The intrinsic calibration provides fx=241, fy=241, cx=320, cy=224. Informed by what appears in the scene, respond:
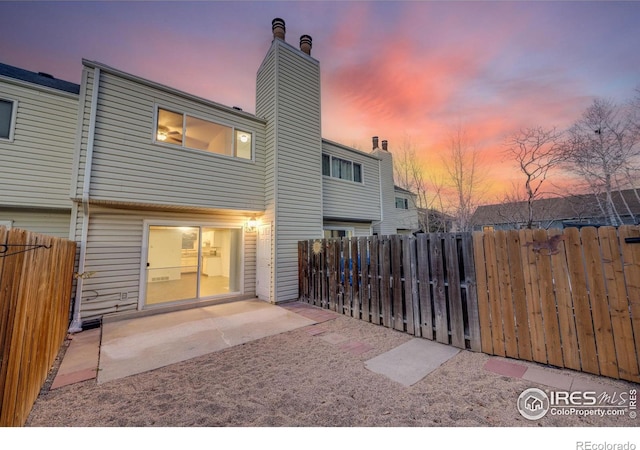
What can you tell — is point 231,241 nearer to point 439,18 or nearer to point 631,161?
point 439,18

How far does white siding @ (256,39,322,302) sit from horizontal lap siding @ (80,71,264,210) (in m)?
1.04

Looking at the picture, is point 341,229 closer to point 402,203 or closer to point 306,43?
point 306,43

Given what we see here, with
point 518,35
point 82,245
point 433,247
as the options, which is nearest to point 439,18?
point 518,35

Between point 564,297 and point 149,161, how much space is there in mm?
7560

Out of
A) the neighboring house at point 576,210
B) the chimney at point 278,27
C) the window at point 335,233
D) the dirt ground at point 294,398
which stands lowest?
the dirt ground at point 294,398

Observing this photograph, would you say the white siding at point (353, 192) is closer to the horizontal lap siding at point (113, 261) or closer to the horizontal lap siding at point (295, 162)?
the horizontal lap siding at point (295, 162)

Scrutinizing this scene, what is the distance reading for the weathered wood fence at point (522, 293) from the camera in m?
2.53

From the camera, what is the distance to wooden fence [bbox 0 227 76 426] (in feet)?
5.39

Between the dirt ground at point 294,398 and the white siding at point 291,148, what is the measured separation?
3543 millimetres

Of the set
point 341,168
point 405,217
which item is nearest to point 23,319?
point 341,168

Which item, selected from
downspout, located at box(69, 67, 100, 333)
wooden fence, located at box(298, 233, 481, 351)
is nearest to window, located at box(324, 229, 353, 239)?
wooden fence, located at box(298, 233, 481, 351)

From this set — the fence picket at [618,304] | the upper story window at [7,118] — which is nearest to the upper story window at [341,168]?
the fence picket at [618,304]

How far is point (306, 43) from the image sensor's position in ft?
26.2

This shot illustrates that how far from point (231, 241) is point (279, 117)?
393cm
